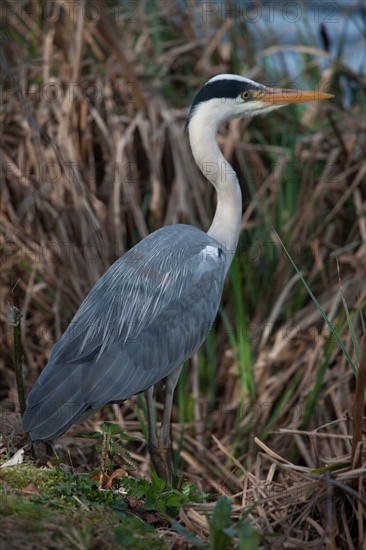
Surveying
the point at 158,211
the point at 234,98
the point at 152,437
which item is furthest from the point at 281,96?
the point at 152,437

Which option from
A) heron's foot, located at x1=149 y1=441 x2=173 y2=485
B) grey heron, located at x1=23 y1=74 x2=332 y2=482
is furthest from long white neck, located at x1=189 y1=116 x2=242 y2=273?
heron's foot, located at x1=149 y1=441 x2=173 y2=485

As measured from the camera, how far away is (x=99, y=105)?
17.2ft

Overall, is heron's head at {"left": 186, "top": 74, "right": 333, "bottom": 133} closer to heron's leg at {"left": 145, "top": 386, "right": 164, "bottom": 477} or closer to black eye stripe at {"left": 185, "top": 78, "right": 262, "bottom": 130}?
black eye stripe at {"left": 185, "top": 78, "right": 262, "bottom": 130}

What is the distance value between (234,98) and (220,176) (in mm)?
430

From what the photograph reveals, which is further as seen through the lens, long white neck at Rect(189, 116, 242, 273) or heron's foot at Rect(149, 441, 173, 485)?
long white neck at Rect(189, 116, 242, 273)

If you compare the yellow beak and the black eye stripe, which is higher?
the black eye stripe

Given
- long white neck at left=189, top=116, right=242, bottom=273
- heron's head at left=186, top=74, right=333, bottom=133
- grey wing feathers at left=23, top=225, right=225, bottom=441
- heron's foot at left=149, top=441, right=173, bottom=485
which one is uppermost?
heron's head at left=186, top=74, right=333, bottom=133

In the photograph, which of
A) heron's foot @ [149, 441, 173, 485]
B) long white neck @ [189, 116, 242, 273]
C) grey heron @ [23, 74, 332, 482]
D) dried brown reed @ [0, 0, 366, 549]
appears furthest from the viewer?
dried brown reed @ [0, 0, 366, 549]

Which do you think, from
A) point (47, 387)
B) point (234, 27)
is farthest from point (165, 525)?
point (234, 27)

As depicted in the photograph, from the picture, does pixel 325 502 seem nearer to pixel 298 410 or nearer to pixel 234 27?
pixel 298 410

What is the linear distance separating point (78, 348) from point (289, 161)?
2.42 meters

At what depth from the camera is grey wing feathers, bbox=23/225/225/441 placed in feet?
10.5

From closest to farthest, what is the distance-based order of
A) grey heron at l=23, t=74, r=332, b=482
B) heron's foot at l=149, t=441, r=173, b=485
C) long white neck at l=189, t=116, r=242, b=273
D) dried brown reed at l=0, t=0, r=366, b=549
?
grey heron at l=23, t=74, r=332, b=482
heron's foot at l=149, t=441, r=173, b=485
long white neck at l=189, t=116, r=242, b=273
dried brown reed at l=0, t=0, r=366, b=549

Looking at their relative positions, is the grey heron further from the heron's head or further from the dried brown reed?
the dried brown reed
